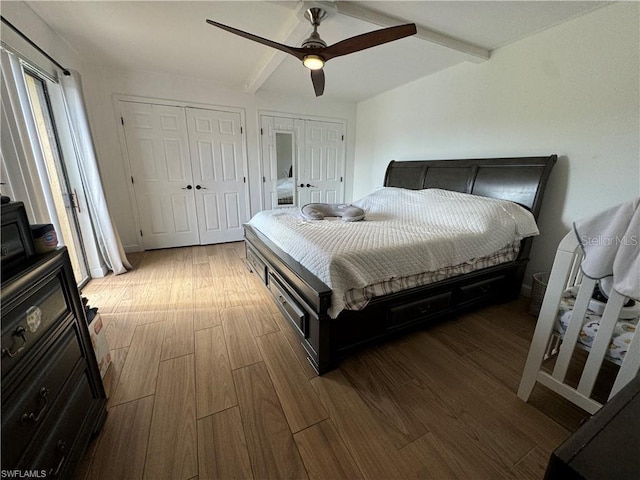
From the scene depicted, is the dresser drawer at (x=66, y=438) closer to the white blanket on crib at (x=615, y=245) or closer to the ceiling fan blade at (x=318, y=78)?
the white blanket on crib at (x=615, y=245)

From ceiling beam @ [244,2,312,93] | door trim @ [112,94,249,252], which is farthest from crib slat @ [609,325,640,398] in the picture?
door trim @ [112,94,249,252]

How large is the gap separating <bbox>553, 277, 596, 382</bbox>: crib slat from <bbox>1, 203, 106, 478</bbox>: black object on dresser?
2.11 metres

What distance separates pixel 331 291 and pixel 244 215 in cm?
328

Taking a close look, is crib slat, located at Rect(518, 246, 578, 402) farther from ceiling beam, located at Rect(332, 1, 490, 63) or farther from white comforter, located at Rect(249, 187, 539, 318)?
ceiling beam, located at Rect(332, 1, 490, 63)

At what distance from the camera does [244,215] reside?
4395 mm

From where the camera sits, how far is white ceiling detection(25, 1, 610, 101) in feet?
6.45

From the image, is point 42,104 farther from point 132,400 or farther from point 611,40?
point 611,40

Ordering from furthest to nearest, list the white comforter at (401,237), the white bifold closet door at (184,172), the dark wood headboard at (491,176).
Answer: the white bifold closet door at (184,172) → the dark wood headboard at (491,176) → the white comforter at (401,237)

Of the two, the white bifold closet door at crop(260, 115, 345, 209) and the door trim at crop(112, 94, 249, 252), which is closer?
the door trim at crop(112, 94, 249, 252)

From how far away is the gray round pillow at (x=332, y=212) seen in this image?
2549 mm

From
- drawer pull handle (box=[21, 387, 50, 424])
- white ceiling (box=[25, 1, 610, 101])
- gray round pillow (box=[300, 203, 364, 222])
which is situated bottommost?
drawer pull handle (box=[21, 387, 50, 424])

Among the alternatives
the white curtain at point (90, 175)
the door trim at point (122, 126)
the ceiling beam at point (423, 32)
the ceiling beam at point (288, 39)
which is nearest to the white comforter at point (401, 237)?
the ceiling beam at point (423, 32)

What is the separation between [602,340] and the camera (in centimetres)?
116

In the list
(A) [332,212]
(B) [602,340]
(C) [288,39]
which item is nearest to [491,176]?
(A) [332,212]
